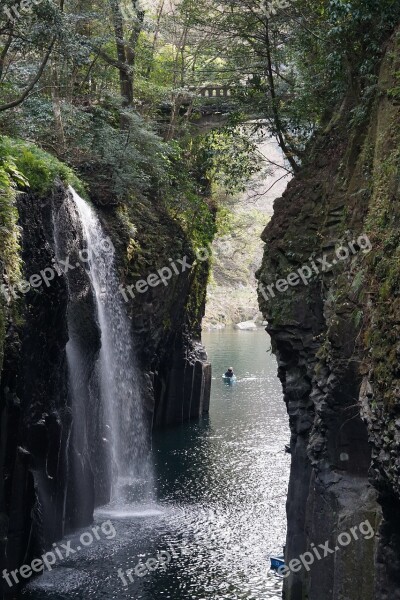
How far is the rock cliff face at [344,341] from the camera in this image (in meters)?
8.50

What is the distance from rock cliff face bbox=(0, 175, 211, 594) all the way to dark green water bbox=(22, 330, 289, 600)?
1.06m

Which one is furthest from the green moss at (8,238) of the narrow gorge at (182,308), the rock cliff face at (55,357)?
the rock cliff face at (55,357)

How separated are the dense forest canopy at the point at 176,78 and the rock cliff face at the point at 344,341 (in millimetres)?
1409

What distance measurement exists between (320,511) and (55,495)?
23.1 feet

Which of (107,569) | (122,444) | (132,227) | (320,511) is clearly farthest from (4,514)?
(132,227)

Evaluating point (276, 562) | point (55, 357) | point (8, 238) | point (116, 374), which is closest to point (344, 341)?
point (276, 562)

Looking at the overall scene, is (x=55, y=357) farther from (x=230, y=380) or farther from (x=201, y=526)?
(x=230, y=380)

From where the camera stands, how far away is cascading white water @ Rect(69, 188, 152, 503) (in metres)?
21.5

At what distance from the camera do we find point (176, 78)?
1233 inches

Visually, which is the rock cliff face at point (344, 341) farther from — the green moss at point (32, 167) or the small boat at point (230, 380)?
the small boat at point (230, 380)

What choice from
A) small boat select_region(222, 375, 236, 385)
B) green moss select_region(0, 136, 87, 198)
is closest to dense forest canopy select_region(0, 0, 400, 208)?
green moss select_region(0, 136, 87, 198)

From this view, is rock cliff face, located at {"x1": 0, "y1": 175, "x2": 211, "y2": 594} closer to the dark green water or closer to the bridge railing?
the dark green water

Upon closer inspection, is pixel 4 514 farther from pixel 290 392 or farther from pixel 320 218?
pixel 320 218

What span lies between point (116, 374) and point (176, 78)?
14838mm
